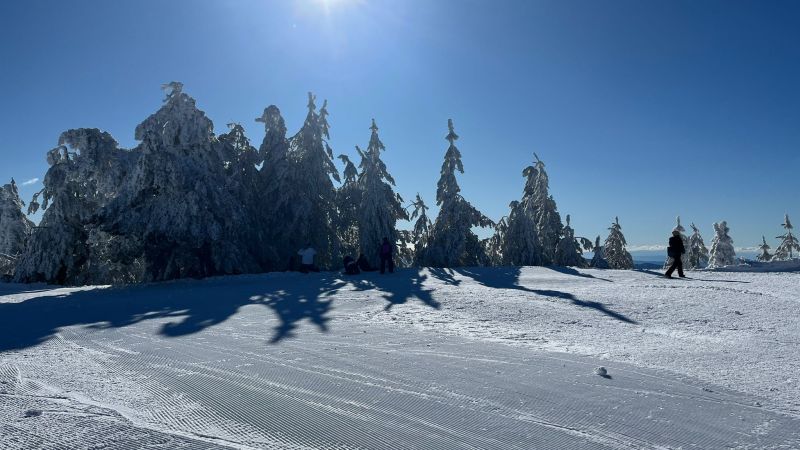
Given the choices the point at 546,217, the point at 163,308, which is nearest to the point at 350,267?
the point at 163,308

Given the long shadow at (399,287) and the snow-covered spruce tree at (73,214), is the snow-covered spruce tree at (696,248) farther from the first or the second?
the snow-covered spruce tree at (73,214)

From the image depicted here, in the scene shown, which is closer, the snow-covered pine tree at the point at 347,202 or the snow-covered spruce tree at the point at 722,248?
the snow-covered pine tree at the point at 347,202

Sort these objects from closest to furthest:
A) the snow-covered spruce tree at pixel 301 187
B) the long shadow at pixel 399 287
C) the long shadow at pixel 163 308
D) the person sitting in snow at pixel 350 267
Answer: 1. the long shadow at pixel 163 308
2. the long shadow at pixel 399 287
3. the person sitting in snow at pixel 350 267
4. the snow-covered spruce tree at pixel 301 187

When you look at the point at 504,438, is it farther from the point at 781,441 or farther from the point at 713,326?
the point at 713,326

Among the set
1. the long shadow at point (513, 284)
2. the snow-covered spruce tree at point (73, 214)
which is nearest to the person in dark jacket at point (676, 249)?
the long shadow at point (513, 284)

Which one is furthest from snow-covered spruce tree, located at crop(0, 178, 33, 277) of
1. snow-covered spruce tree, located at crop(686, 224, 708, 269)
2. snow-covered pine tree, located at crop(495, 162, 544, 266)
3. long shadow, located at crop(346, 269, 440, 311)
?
snow-covered spruce tree, located at crop(686, 224, 708, 269)

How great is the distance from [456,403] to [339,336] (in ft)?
10.6

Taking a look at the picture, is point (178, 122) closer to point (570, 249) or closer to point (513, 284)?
point (513, 284)

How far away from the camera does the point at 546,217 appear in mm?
33312

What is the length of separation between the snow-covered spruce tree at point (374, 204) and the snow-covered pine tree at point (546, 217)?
11.2 meters

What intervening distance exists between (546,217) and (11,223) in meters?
37.4

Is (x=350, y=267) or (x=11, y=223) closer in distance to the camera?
(x=350, y=267)

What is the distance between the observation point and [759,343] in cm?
584

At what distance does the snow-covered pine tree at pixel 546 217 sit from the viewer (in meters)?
32.8
